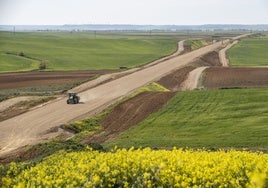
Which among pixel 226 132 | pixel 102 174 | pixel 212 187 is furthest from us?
pixel 226 132

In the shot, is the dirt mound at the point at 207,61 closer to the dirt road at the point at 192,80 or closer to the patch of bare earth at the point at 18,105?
the dirt road at the point at 192,80

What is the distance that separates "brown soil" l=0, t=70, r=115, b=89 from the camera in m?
68.6

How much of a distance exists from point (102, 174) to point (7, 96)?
47.3 m

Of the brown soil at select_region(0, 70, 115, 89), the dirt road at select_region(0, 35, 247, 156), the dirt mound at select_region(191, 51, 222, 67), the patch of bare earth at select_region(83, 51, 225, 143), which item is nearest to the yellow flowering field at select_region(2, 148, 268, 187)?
the dirt road at select_region(0, 35, 247, 156)

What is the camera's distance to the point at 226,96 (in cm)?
4919

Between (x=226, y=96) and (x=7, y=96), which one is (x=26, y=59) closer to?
(x=7, y=96)

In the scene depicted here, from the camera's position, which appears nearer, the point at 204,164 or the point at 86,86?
the point at 204,164

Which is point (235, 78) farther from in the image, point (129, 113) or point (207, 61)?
point (207, 61)

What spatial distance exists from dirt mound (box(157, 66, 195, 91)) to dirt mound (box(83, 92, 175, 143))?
10259 mm

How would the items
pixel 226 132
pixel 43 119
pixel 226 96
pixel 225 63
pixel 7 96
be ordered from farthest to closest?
pixel 225 63
pixel 7 96
pixel 226 96
pixel 43 119
pixel 226 132

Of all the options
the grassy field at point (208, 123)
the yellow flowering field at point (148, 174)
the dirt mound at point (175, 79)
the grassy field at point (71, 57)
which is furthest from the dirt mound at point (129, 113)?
the grassy field at point (71, 57)

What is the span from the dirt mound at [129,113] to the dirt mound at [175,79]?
10259mm

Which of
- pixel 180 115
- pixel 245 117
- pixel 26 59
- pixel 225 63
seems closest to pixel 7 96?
pixel 180 115

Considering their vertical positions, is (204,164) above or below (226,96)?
above
